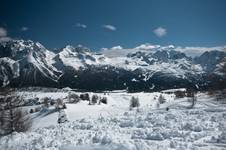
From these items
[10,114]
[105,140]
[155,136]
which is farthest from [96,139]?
[10,114]

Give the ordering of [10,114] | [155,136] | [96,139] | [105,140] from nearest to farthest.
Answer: [105,140]
[155,136]
[96,139]
[10,114]

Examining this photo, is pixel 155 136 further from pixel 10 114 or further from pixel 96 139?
pixel 10 114

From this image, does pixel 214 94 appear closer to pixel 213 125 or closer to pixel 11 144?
pixel 213 125

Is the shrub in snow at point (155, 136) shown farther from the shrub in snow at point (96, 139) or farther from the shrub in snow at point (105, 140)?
the shrub in snow at point (96, 139)

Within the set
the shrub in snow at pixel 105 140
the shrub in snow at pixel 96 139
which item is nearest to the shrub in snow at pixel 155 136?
the shrub in snow at pixel 105 140

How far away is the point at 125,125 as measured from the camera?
26.8 metres

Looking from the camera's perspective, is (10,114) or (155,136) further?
(10,114)

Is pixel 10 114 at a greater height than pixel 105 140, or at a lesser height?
greater

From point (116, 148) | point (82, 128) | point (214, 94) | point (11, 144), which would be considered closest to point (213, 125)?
point (116, 148)

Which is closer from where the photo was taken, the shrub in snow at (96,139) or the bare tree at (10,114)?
the shrub in snow at (96,139)

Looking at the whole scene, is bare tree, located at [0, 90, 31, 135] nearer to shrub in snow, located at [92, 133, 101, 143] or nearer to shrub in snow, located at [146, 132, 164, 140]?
shrub in snow, located at [92, 133, 101, 143]

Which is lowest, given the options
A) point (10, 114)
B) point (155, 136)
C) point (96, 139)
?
point (96, 139)

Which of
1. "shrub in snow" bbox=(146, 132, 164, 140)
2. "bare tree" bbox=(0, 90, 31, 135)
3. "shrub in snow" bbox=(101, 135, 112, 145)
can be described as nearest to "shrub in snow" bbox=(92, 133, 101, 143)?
"shrub in snow" bbox=(101, 135, 112, 145)

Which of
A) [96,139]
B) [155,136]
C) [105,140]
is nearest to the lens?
[105,140]
